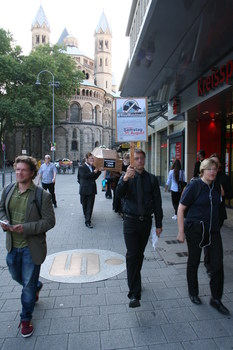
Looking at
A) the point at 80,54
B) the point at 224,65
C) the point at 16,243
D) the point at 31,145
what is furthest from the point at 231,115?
the point at 80,54

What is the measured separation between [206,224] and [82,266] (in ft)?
7.82

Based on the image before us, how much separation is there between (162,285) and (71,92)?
4973 centimetres

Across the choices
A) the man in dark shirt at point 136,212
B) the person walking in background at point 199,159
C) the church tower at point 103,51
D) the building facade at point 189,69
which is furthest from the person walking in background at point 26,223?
the church tower at point 103,51

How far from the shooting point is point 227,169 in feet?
35.5

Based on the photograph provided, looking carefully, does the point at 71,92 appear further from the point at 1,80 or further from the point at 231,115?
the point at 231,115

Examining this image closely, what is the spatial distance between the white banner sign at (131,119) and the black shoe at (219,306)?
219 centimetres

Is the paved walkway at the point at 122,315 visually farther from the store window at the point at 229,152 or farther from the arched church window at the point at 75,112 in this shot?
the arched church window at the point at 75,112

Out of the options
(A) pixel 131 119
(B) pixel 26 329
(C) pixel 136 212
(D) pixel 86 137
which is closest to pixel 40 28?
(D) pixel 86 137

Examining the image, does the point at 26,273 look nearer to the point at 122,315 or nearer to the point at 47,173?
the point at 122,315

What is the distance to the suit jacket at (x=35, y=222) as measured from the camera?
3074 millimetres

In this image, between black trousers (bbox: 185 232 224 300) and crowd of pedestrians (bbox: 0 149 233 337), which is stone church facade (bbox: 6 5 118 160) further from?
black trousers (bbox: 185 232 224 300)

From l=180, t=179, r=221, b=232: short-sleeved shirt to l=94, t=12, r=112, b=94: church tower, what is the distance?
83.0m

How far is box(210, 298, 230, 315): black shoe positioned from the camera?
3.46 meters

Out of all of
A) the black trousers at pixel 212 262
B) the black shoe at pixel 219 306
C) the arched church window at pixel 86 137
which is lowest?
the black shoe at pixel 219 306
